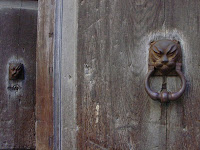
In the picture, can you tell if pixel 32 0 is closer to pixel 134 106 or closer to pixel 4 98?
pixel 4 98

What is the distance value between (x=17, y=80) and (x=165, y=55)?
824mm

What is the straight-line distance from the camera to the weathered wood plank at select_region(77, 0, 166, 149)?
0.69 m

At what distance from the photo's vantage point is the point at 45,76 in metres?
0.89

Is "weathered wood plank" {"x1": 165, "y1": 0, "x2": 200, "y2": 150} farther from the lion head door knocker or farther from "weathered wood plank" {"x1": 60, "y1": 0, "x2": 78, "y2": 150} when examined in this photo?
"weathered wood plank" {"x1": 60, "y1": 0, "x2": 78, "y2": 150}

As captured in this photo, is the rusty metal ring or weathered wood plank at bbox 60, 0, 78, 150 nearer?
the rusty metal ring

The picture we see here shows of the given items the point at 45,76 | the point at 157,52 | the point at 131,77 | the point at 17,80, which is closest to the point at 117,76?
the point at 131,77

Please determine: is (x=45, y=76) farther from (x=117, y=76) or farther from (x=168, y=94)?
(x=168, y=94)

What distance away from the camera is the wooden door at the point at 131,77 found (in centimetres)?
66

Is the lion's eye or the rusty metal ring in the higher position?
the lion's eye

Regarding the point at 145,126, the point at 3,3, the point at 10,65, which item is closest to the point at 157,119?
the point at 145,126

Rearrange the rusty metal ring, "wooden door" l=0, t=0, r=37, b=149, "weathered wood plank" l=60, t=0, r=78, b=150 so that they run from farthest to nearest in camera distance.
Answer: "wooden door" l=0, t=0, r=37, b=149 → "weathered wood plank" l=60, t=0, r=78, b=150 → the rusty metal ring

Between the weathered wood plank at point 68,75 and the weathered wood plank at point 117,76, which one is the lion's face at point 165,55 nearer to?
the weathered wood plank at point 117,76

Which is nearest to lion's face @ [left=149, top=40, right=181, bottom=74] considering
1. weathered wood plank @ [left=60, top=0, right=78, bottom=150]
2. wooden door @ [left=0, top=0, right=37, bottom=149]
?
weathered wood plank @ [left=60, top=0, right=78, bottom=150]

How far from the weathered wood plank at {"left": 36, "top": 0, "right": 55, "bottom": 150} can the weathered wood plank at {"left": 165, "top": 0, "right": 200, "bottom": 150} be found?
515 millimetres
